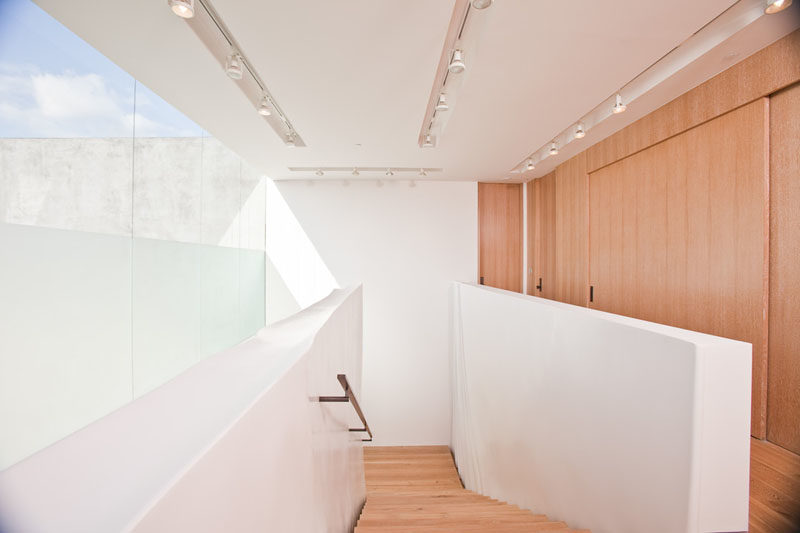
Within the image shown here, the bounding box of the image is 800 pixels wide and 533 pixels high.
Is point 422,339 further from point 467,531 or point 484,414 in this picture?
point 467,531

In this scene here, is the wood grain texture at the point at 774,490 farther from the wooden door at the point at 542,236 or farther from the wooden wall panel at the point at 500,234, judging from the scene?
the wooden wall panel at the point at 500,234

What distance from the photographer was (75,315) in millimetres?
1964

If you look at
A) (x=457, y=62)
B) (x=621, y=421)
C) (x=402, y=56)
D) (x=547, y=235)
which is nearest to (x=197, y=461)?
(x=621, y=421)

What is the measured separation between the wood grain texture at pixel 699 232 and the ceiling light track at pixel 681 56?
1.68 ft

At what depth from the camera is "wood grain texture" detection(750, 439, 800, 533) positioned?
1.66 metres

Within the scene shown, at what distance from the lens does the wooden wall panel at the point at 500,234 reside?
6281 mm

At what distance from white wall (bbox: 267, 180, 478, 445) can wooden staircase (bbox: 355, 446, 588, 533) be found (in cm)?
82

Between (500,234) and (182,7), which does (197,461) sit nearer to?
(182,7)

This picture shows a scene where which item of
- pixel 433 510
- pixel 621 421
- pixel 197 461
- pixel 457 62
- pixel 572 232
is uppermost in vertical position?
pixel 457 62

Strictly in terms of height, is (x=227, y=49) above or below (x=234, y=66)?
above

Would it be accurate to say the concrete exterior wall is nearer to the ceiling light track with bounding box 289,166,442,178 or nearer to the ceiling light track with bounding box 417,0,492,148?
the ceiling light track with bounding box 289,166,442,178

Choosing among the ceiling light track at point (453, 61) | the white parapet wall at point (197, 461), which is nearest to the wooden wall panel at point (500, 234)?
the ceiling light track at point (453, 61)

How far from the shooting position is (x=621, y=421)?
1.58m

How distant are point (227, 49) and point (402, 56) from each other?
1152mm
